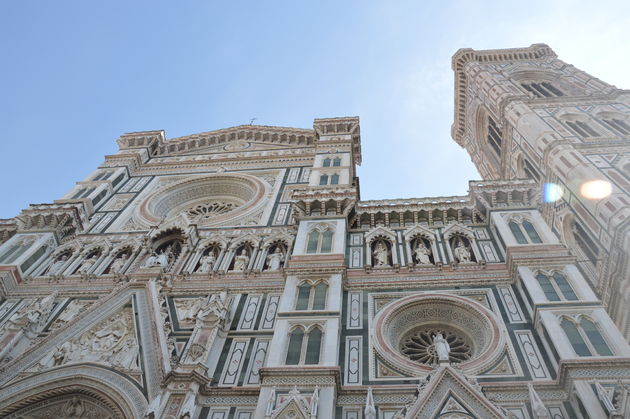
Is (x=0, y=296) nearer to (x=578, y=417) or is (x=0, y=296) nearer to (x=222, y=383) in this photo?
(x=222, y=383)

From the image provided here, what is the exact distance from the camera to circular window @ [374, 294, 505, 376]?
10016 mm

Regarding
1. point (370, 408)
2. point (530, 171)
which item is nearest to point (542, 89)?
point (530, 171)

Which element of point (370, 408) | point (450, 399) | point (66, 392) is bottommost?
point (370, 408)

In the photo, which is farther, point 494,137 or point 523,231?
point 494,137

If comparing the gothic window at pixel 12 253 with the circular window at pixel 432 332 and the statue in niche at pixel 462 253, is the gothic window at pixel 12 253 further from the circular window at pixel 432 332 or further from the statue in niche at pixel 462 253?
the statue in niche at pixel 462 253

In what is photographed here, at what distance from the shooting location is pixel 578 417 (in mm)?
8312

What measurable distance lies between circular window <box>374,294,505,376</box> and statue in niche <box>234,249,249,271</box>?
13.8 ft

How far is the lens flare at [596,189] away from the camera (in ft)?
52.0

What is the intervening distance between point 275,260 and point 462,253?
4697 millimetres

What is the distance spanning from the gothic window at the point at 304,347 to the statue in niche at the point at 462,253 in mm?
4317

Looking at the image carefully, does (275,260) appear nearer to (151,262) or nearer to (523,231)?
(151,262)

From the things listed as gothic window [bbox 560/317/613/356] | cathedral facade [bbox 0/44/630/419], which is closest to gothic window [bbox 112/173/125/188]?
cathedral facade [bbox 0/44/630/419]

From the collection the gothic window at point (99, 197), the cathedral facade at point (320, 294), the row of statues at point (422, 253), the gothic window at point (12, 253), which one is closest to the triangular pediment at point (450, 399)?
the cathedral facade at point (320, 294)

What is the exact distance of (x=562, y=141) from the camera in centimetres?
1930
